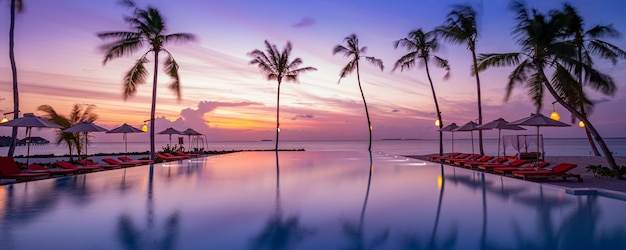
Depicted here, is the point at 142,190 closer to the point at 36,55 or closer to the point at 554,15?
the point at 554,15

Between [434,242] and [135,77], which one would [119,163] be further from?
[434,242]

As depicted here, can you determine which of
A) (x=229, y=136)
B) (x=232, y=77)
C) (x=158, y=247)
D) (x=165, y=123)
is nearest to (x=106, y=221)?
(x=158, y=247)

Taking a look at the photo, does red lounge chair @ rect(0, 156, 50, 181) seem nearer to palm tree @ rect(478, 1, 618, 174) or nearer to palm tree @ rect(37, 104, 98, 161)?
palm tree @ rect(37, 104, 98, 161)

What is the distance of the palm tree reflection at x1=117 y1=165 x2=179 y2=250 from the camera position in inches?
168

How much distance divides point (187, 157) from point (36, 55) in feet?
26.1

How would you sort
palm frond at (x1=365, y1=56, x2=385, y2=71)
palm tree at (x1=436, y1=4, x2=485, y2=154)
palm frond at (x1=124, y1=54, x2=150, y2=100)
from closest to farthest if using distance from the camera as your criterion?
palm frond at (x1=124, y1=54, x2=150, y2=100)
palm tree at (x1=436, y1=4, x2=485, y2=154)
palm frond at (x1=365, y1=56, x2=385, y2=71)

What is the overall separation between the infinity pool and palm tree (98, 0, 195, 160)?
327 inches

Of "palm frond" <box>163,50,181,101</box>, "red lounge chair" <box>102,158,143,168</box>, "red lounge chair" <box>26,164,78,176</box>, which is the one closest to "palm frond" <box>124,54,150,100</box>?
"palm frond" <box>163,50,181,101</box>

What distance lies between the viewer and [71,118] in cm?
1856

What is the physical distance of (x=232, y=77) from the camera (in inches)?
1051

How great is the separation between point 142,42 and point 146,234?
14.3 meters

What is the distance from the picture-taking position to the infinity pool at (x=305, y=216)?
14.7 ft

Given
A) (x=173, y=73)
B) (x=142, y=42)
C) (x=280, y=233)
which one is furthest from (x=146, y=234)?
(x=142, y=42)

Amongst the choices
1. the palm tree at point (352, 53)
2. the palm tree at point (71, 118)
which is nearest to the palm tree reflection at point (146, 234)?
the palm tree at point (71, 118)
